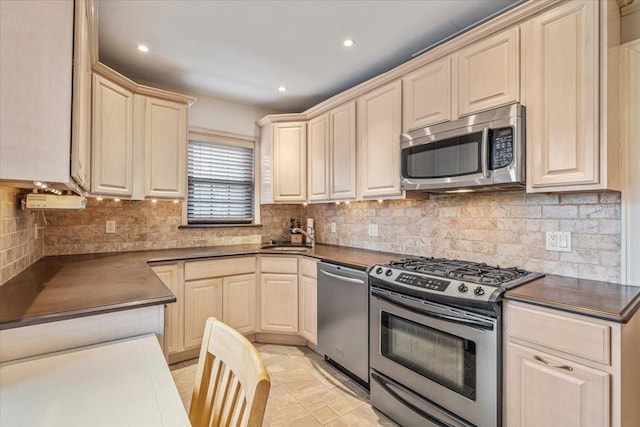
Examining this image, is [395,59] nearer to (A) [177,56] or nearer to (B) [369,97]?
(B) [369,97]

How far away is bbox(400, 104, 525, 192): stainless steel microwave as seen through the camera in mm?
1861

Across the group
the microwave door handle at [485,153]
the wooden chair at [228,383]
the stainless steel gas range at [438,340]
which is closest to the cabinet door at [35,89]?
the wooden chair at [228,383]

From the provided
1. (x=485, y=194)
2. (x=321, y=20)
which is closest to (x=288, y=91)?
(x=321, y=20)

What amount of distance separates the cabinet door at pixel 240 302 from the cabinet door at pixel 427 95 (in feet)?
6.81

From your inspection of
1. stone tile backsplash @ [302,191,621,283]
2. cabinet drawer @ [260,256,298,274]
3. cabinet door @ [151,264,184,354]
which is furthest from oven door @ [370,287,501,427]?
cabinet door @ [151,264,184,354]

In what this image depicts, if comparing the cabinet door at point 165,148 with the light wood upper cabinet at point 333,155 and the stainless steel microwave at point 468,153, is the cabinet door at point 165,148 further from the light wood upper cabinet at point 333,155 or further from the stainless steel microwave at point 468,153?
the stainless steel microwave at point 468,153

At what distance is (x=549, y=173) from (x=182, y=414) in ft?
6.60

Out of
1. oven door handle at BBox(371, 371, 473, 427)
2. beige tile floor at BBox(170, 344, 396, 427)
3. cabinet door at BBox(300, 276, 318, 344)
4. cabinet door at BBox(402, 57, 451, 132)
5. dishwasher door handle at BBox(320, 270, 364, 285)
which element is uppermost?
cabinet door at BBox(402, 57, 451, 132)

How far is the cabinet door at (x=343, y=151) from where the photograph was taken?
9.95 feet

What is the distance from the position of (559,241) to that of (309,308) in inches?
80.5

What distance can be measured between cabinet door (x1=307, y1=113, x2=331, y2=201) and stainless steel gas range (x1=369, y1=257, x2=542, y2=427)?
1331mm

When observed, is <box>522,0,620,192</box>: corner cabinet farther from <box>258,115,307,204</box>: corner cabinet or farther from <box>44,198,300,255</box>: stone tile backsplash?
<box>44,198,300,255</box>: stone tile backsplash

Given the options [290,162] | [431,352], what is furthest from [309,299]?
[290,162]

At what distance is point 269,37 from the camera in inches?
96.3
